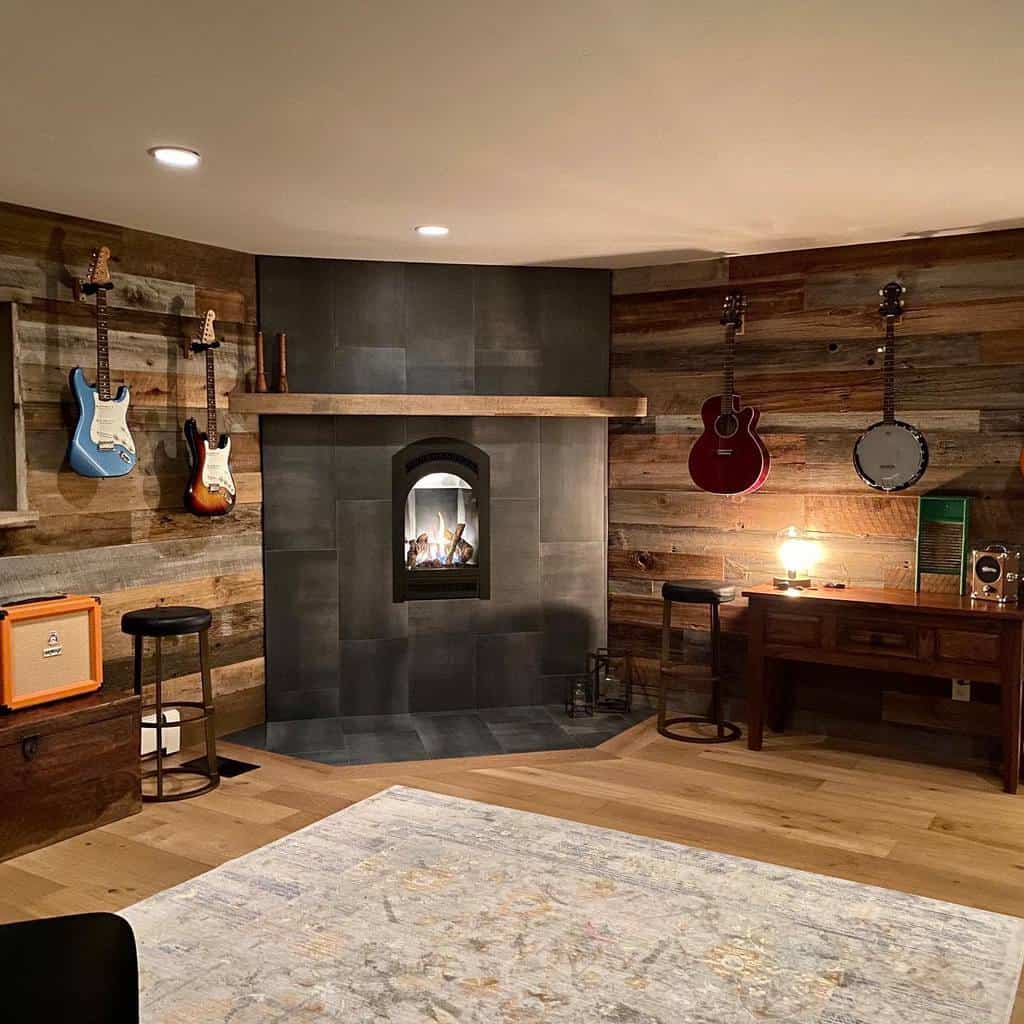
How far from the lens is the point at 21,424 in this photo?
3867mm

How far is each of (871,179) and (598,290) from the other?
6.43ft

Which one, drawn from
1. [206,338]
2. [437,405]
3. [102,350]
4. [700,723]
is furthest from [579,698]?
[102,350]

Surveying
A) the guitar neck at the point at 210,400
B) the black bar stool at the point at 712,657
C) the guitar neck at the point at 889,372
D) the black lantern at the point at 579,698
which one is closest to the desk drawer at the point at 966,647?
the black bar stool at the point at 712,657

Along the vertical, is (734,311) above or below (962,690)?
above

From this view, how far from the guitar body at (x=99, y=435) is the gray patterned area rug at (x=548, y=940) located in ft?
5.63

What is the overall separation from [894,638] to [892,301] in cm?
150

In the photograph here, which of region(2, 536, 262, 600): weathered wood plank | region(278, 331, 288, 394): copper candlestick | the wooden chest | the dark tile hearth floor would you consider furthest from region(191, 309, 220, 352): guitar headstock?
the dark tile hearth floor

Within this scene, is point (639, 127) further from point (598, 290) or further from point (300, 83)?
point (598, 290)

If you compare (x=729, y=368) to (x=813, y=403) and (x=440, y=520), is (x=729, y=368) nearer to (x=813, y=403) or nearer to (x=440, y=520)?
(x=813, y=403)

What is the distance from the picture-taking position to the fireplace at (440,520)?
509 cm

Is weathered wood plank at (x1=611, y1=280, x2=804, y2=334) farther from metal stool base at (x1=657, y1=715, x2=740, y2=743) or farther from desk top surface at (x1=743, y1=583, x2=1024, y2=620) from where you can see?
metal stool base at (x1=657, y1=715, x2=740, y2=743)

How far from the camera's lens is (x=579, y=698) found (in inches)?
207

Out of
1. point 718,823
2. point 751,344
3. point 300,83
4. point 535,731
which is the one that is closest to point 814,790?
point 718,823

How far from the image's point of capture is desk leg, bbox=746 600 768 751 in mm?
4527
